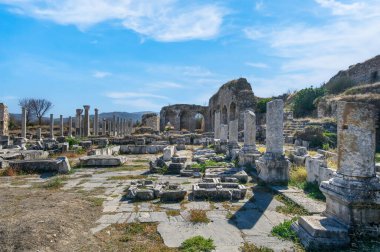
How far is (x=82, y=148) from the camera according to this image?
20.2 meters

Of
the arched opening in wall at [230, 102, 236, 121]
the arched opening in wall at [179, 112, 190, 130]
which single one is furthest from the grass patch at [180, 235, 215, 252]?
the arched opening in wall at [179, 112, 190, 130]

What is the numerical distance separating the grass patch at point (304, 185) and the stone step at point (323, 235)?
2.52 m

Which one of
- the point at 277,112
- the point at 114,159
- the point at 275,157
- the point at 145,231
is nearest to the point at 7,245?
the point at 145,231

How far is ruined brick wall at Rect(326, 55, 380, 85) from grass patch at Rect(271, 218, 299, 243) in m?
33.6

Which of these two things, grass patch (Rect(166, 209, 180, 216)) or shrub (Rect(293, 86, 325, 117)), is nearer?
grass patch (Rect(166, 209, 180, 216))

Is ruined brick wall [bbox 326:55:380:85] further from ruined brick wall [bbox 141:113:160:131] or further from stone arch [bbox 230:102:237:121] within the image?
ruined brick wall [bbox 141:113:160:131]

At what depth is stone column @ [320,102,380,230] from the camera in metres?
4.80

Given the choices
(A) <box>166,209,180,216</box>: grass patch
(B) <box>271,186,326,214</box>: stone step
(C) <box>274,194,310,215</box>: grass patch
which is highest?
(B) <box>271,186,326,214</box>: stone step

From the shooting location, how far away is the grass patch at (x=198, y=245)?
4512 mm

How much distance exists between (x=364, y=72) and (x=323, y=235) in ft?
119

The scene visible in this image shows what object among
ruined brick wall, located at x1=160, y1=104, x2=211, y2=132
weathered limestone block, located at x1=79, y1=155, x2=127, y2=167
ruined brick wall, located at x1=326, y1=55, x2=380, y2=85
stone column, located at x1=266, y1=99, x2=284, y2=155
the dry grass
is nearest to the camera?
the dry grass

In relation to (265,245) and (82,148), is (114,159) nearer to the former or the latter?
(82,148)

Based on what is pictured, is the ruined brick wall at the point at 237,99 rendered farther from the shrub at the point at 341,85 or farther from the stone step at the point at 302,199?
the stone step at the point at 302,199

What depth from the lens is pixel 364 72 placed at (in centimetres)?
3575
